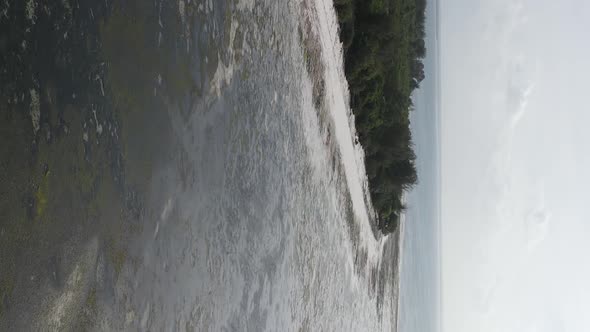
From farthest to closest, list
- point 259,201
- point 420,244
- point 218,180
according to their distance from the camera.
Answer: point 420,244 → point 259,201 → point 218,180

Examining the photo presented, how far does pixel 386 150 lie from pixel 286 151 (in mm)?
7136

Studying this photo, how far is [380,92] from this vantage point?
658 inches

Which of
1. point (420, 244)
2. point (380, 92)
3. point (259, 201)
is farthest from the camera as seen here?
point (420, 244)

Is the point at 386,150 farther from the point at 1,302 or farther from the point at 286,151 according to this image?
the point at 1,302

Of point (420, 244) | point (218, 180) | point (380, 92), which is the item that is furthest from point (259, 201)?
point (420, 244)

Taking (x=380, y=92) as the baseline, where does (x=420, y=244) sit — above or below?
below

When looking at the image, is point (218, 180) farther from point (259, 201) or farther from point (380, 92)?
point (380, 92)

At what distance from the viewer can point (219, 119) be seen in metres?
8.91

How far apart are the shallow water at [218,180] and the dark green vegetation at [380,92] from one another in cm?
81

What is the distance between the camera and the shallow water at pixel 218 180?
644cm

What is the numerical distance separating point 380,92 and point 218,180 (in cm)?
888

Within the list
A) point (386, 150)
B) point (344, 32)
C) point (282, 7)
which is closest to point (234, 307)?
point (282, 7)

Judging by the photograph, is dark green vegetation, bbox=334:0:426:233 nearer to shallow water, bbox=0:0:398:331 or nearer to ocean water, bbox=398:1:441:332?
shallow water, bbox=0:0:398:331

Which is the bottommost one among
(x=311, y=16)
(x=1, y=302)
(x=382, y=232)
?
(x=382, y=232)
